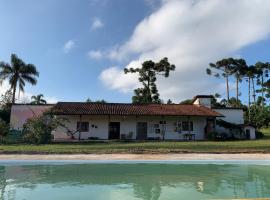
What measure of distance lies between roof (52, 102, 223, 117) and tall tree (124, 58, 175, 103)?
13.1 meters

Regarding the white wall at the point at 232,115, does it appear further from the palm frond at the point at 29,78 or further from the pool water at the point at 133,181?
the palm frond at the point at 29,78

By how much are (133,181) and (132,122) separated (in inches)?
789

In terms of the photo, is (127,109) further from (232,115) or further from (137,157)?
(137,157)

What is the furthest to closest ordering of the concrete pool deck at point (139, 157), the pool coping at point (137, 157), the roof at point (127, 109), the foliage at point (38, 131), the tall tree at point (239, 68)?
the tall tree at point (239, 68) < the roof at point (127, 109) < the foliage at point (38, 131) < the concrete pool deck at point (139, 157) < the pool coping at point (137, 157)

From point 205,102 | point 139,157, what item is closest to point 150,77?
point 205,102

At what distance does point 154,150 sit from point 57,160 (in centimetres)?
614

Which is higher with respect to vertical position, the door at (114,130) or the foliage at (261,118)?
the foliage at (261,118)

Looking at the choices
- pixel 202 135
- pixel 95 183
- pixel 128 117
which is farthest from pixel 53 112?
pixel 95 183

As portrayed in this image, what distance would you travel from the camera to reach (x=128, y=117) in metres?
33.1

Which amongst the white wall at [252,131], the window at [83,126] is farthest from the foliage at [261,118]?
the window at [83,126]

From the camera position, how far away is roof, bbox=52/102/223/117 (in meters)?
31.8

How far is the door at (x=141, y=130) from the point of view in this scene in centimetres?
3309

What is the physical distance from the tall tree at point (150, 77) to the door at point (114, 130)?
1591 cm

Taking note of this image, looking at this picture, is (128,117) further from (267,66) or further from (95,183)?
(267,66)
